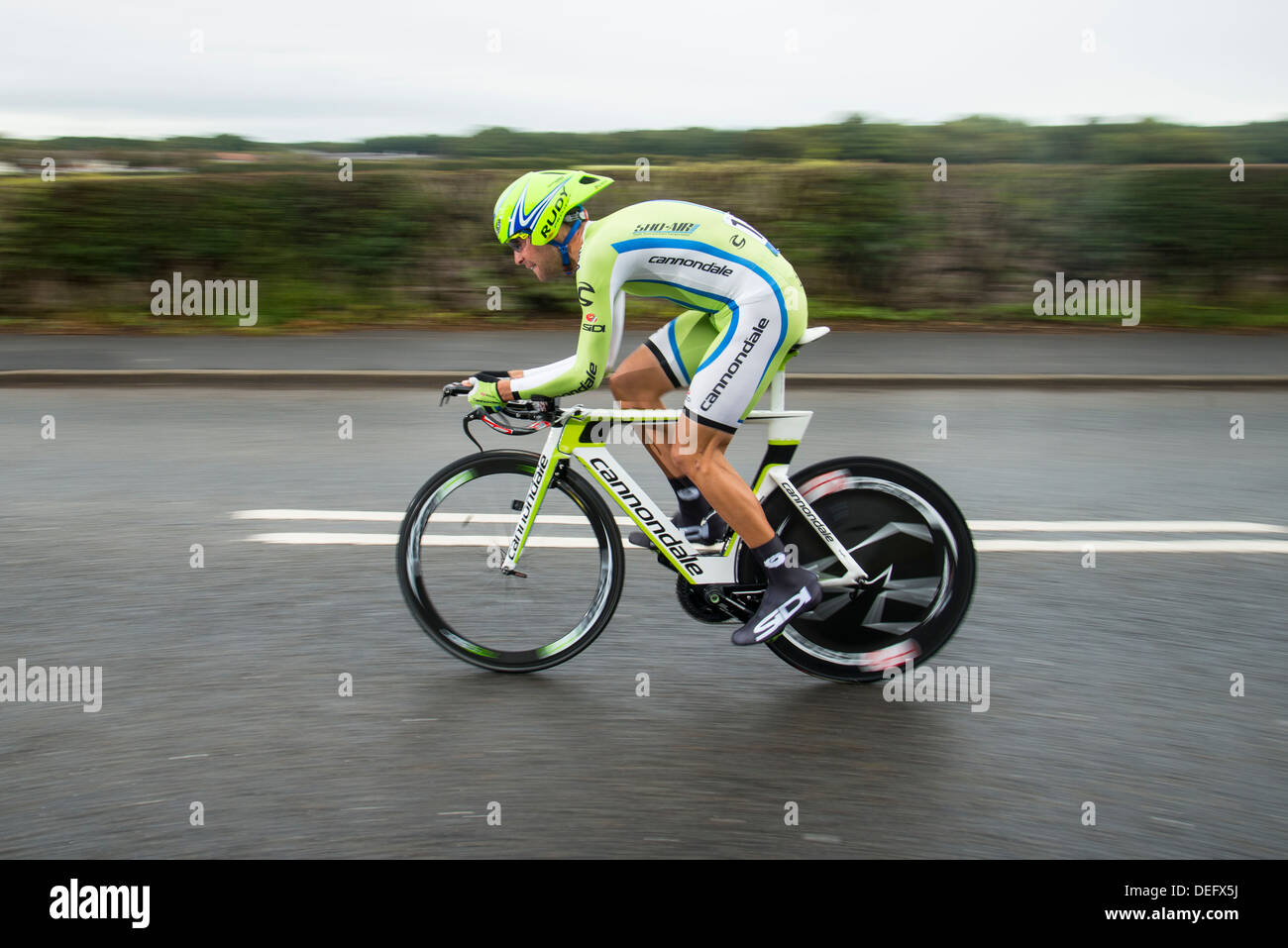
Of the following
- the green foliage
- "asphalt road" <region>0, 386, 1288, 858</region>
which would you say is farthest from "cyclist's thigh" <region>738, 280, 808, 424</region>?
the green foliage

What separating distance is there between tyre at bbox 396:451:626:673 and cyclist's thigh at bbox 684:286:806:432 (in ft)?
1.73

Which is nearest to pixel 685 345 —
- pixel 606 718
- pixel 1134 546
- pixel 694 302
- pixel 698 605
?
pixel 694 302

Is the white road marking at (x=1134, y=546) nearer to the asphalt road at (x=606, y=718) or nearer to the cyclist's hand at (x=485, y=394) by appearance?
the asphalt road at (x=606, y=718)

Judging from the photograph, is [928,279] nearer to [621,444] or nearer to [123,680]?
[621,444]

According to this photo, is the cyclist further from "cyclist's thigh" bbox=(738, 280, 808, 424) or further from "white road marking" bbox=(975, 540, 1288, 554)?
"white road marking" bbox=(975, 540, 1288, 554)

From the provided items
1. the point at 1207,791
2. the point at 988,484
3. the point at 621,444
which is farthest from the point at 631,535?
the point at 988,484

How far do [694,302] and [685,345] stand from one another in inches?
13.2

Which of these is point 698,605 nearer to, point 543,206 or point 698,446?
point 698,446

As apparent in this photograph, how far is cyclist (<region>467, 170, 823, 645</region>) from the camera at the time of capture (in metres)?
3.86

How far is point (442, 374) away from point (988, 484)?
16.1 feet

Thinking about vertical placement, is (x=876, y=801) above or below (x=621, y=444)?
below

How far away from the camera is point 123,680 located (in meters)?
4.13

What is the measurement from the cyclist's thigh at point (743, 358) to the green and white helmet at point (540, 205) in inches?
24.3
